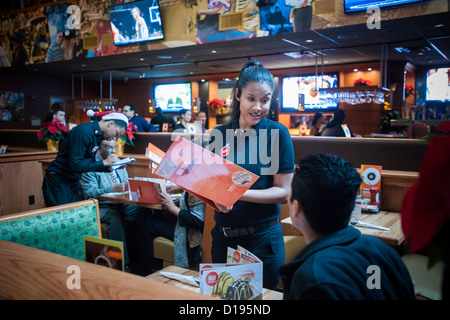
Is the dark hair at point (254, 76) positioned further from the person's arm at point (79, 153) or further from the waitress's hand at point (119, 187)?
the waitress's hand at point (119, 187)

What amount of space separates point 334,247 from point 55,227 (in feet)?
5.21

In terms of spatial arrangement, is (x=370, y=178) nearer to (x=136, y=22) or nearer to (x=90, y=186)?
(x=90, y=186)

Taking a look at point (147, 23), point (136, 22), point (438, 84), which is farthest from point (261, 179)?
point (438, 84)

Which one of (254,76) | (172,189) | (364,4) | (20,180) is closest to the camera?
(254,76)

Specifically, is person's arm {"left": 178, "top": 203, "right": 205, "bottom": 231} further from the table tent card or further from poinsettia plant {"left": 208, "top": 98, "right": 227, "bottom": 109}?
poinsettia plant {"left": 208, "top": 98, "right": 227, "bottom": 109}

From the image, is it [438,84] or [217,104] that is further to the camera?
[217,104]

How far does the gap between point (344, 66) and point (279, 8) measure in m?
4.25

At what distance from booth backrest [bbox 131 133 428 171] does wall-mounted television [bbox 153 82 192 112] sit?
831 cm

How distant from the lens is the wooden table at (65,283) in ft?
3.20

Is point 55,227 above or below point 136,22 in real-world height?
below

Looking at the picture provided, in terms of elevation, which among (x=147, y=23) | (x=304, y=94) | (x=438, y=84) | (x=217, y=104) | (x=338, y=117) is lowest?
(x=338, y=117)

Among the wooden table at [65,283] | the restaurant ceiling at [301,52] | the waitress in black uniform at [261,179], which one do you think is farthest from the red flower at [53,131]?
the wooden table at [65,283]

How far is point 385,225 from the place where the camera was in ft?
8.98
